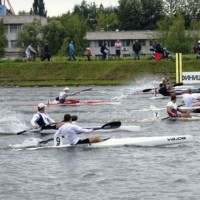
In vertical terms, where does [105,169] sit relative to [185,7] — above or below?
below

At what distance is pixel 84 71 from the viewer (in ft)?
240

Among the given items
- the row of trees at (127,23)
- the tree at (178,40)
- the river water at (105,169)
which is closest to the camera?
the river water at (105,169)

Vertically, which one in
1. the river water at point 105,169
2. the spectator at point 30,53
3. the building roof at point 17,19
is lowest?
the river water at point 105,169

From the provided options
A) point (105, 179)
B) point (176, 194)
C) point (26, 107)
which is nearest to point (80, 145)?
point (105, 179)

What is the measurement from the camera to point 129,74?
7144 cm

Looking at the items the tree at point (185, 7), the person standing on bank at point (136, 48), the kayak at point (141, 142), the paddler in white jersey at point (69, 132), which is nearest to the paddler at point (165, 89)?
the person standing on bank at point (136, 48)

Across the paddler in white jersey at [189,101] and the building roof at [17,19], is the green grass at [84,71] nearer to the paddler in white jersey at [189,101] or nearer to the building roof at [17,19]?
the paddler in white jersey at [189,101]

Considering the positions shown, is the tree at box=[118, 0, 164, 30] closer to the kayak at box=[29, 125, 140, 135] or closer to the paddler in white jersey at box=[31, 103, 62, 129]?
the kayak at box=[29, 125, 140, 135]

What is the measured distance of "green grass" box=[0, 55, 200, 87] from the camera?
71.3 metres

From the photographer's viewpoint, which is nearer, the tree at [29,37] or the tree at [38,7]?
the tree at [29,37]

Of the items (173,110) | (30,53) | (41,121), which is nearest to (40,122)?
(41,121)

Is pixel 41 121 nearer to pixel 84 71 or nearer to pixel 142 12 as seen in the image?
pixel 84 71

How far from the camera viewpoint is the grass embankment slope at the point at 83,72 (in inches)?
2808

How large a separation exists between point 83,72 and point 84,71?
7.1 inches
